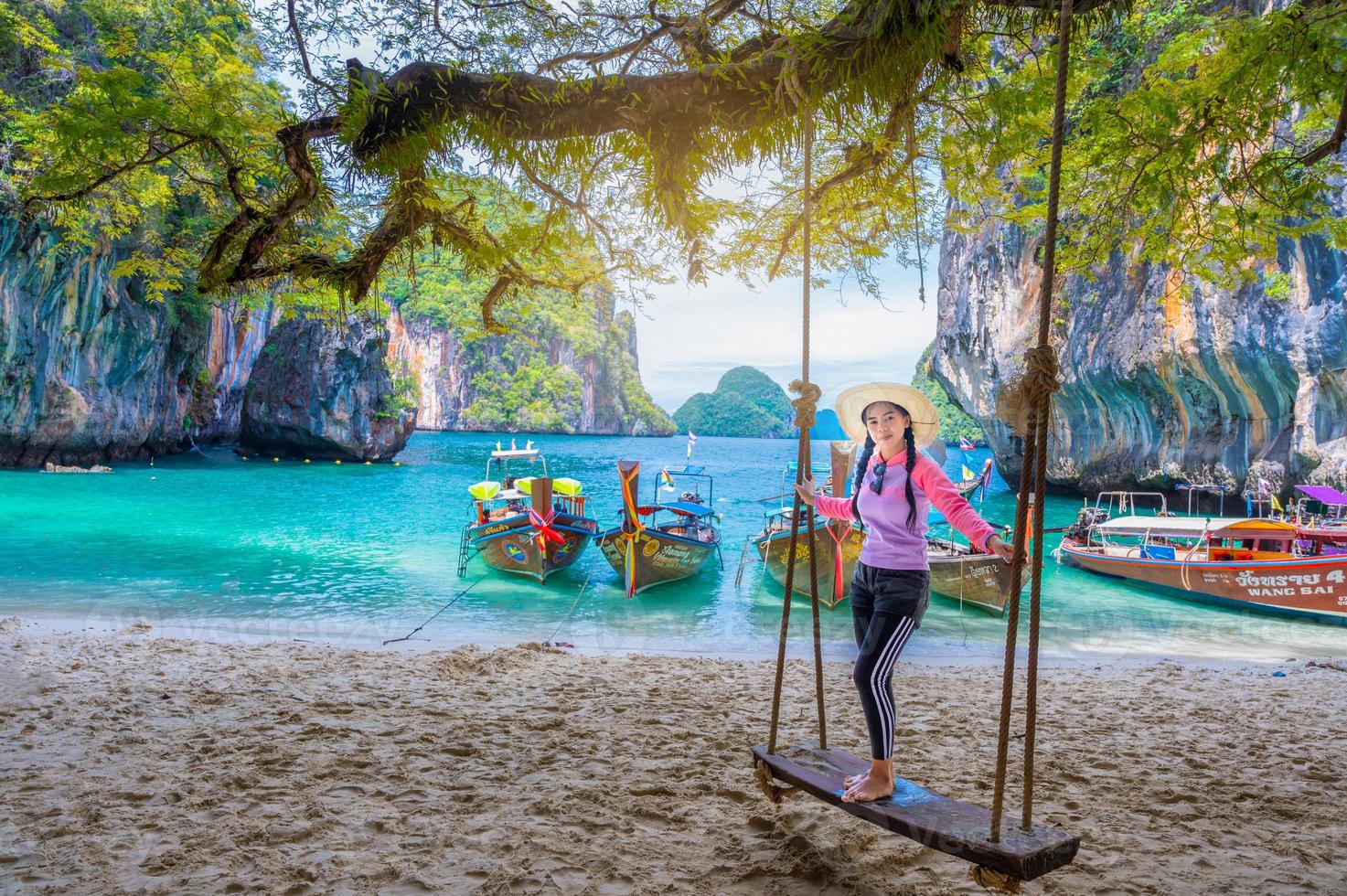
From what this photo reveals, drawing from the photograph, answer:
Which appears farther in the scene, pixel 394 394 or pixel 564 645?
pixel 394 394

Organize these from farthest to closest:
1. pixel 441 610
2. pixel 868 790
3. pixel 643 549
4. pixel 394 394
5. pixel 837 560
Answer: pixel 394 394
pixel 643 549
pixel 837 560
pixel 441 610
pixel 868 790

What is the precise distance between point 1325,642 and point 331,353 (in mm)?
30031

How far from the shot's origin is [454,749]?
337cm

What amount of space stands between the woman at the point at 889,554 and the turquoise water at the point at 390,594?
520 centimetres

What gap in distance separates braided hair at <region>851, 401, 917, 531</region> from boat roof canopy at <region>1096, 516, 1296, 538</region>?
11.6 metres

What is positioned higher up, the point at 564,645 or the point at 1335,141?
the point at 1335,141

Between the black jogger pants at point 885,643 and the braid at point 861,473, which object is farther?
the braid at point 861,473

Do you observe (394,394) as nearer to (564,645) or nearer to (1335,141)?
(564,645)

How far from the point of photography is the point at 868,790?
2.26m

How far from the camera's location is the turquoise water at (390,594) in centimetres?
821

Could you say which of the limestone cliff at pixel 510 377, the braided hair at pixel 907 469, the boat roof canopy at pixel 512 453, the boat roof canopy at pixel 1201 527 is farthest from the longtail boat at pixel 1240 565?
the limestone cliff at pixel 510 377

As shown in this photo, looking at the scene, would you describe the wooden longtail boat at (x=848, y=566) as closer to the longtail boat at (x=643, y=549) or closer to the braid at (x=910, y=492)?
the longtail boat at (x=643, y=549)

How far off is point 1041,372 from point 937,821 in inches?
49.5

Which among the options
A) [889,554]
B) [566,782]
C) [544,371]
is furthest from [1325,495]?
[544,371]
